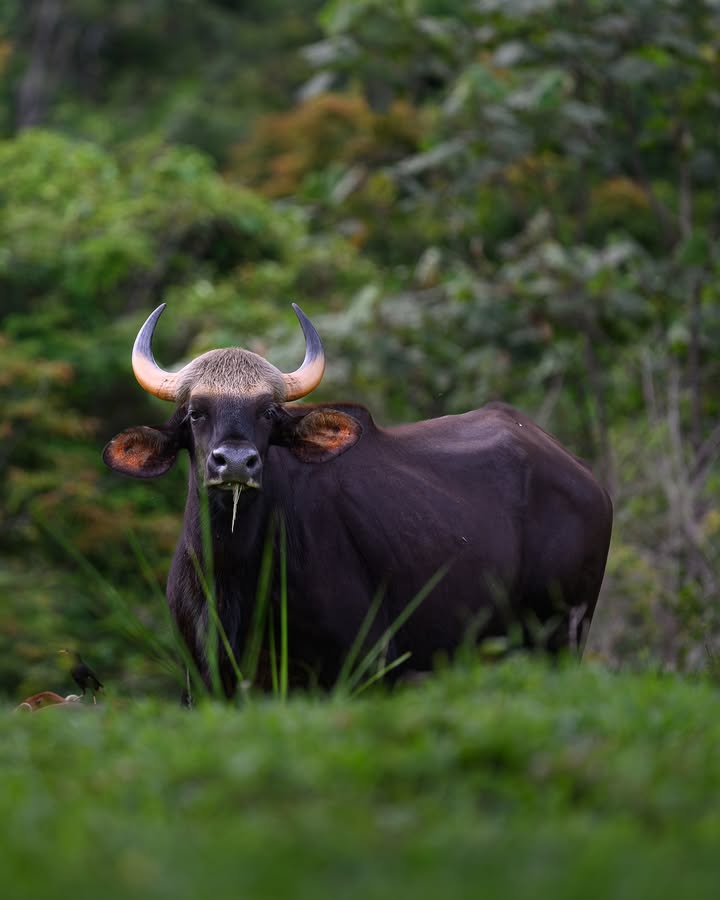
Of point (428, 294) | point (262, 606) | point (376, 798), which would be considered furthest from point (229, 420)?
point (428, 294)

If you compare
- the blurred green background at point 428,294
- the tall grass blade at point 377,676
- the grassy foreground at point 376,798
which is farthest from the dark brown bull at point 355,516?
the blurred green background at point 428,294

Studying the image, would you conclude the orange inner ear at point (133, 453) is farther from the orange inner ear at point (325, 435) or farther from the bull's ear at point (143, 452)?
the orange inner ear at point (325, 435)

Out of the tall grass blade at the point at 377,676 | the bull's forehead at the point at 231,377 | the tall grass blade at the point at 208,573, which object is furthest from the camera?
the bull's forehead at the point at 231,377

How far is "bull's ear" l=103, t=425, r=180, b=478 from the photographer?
7.73 m

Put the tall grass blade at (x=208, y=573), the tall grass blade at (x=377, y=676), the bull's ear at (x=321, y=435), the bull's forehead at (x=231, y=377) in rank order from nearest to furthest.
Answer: the tall grass blade at (x=377, y=676) → the tall grass blade at (x=208, y=573) → the bull's forehead at (x=231, y=377) → the bull's ear at (x=321, y=435)

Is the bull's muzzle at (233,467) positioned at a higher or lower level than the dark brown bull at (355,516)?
higher

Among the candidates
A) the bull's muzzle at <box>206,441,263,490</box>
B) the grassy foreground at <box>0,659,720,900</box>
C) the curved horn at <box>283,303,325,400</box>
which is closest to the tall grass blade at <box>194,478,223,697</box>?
the bull's muzzle at <box>206,441,263,490</box>

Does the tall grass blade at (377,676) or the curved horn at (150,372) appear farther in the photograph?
the curved horn at (150,372)

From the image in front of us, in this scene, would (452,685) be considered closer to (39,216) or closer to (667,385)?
(667,385)

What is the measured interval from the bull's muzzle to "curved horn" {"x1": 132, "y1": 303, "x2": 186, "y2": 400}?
939 mm

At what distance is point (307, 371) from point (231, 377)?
2.11ft

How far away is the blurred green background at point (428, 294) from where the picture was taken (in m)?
13.0

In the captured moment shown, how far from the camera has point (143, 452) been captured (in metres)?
7.79

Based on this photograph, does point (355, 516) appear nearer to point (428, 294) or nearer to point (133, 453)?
point (133, 453)
